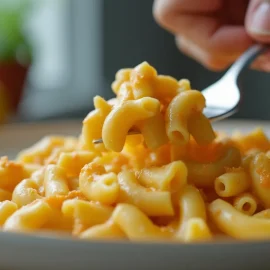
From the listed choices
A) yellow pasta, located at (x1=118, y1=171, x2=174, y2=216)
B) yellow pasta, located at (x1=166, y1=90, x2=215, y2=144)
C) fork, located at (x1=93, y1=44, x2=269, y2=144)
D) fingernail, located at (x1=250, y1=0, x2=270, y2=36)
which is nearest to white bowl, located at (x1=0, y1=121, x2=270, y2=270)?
yellow pasta, located at (x1=118, y1=171, x2=174, y2=216)

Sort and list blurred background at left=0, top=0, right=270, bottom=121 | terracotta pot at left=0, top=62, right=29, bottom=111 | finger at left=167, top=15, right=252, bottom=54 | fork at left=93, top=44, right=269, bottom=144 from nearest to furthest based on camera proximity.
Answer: fork at left=93, top=44, right=269, bottom=144 → finger at left=167, top=15, right=252, bottom=54 → terracotta pot at left=0, top=62, right=29, bottom=111 → blurred background at left=0, top=0, right=270, bottom=121

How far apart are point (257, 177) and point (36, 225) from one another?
0.42 meters

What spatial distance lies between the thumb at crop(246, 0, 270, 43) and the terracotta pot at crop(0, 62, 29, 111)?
203 centimetres

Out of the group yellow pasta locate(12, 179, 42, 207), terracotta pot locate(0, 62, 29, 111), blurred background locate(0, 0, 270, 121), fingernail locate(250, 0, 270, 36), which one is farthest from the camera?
blurred background locate(0, 0, 270, 121)

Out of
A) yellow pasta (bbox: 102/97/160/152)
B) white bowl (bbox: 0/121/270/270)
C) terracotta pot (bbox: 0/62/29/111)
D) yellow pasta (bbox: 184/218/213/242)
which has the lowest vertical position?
terracotta pot (bbox: 0/62/29/111)

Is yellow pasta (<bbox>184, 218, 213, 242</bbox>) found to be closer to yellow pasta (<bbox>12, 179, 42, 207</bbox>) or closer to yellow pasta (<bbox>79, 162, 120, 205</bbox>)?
yellow pasta (<bbox>79, 162, 120, 205</bbox>)

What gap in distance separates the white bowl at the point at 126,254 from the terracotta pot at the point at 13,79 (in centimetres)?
271

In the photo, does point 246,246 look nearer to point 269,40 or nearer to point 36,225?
point 36,225

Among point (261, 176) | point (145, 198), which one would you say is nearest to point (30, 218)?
point (145, 198)

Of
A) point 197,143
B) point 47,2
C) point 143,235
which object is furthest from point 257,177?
point 47,2

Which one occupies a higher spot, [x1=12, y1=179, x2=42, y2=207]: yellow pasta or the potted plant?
A: [x1=12, y1=179, x2=42, y2=207]: yellow pasta

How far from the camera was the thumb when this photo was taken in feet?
5.18

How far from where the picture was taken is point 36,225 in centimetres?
101

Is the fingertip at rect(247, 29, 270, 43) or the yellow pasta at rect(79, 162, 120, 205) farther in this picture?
the fingertip at rect(247, 29, 270, 43)
